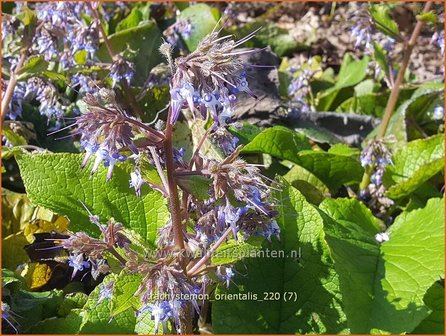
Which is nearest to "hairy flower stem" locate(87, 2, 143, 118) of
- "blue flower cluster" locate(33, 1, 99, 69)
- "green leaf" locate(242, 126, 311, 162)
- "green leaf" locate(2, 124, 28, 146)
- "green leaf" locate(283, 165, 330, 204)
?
"blue flower cluster" locate(33, 1, 99, 69)

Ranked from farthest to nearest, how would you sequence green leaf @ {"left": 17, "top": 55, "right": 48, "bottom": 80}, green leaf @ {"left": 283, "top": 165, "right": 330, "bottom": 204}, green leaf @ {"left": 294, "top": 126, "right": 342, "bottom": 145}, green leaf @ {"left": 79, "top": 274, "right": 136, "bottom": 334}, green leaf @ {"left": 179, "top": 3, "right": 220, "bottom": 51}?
green leaf @ {"left": 179, "top": 3, "right": 220, "bottom": 51}, green leaf @ {"left": 294, "top": 126, "right": 342, "bottom": 145}, green leaf @ {"left": 283, "top": 165, "right": 330, "bottom": 204}, green leaf @ {"left": 17, "top": 55, "right": 48, "bottom": 80}, green leaf @ {"left": 79, "top": 274, "right": 136, "bottom": 334}

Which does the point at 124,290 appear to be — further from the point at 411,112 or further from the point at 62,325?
the point at 411,112

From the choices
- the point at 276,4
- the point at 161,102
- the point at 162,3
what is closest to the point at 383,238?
the point at 161,102

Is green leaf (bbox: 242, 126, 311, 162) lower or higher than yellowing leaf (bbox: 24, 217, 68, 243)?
higher

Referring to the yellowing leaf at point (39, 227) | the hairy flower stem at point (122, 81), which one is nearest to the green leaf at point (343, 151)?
the hairy flower stem at point (122, 81)

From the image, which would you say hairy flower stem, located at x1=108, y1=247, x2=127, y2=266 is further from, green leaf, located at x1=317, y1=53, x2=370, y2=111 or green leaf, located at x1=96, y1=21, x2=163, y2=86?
green leaf, located at x1=317, y1=53, x2=370, y2=111

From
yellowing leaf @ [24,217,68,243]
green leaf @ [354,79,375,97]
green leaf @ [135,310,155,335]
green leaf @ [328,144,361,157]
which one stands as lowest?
green leaf @ [354,79,375,97]

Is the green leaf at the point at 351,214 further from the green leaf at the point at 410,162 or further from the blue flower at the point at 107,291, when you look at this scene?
the blue flower at the point at 107,291
